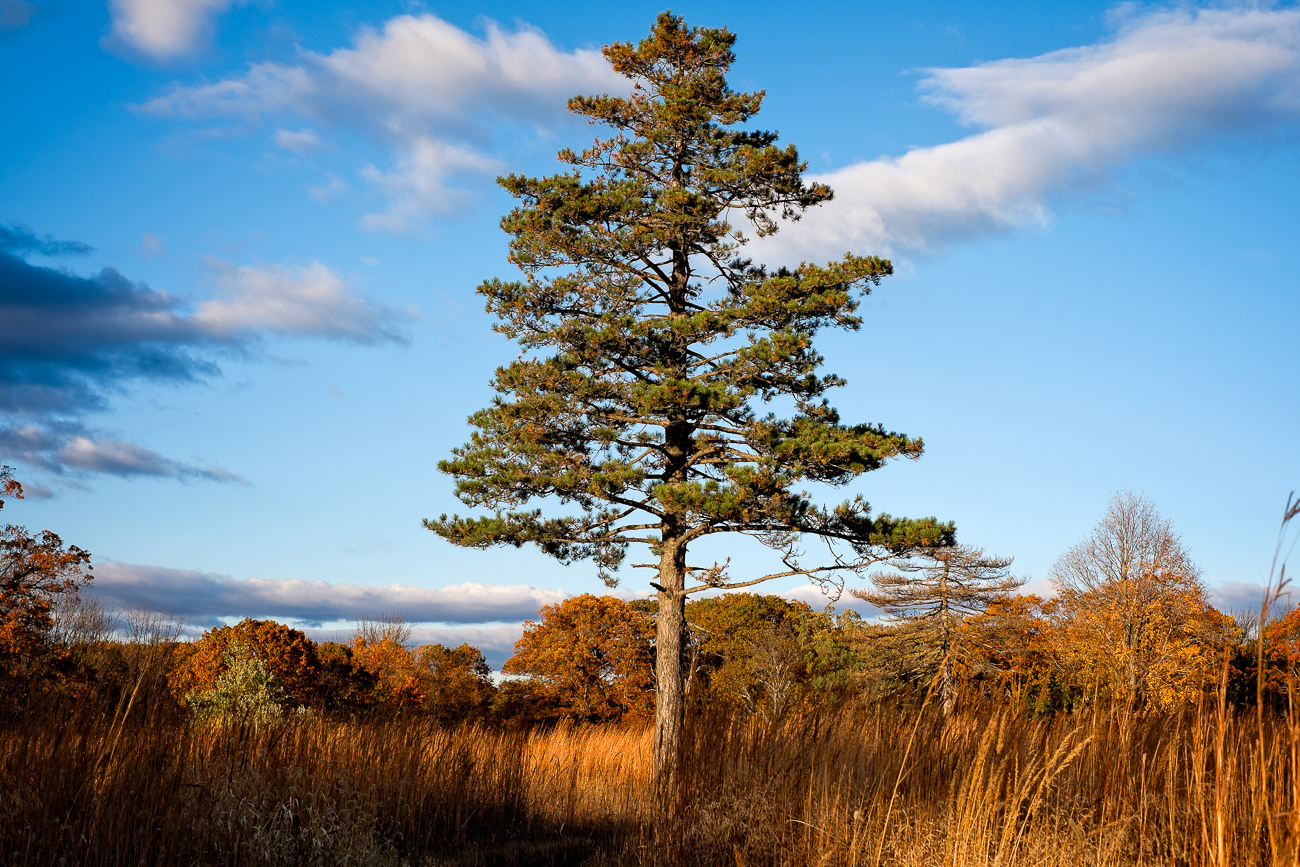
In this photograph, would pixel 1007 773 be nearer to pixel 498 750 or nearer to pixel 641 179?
pixel 498 750

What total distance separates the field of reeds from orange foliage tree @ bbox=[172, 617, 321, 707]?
23872 millimetres

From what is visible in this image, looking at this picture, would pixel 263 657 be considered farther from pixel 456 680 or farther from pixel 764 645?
pixel 764 645

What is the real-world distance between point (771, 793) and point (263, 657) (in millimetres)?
28180

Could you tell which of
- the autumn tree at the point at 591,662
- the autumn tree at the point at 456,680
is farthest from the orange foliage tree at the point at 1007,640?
the autumn tree at the point at 456,680

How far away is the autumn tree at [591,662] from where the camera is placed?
38.0 meters

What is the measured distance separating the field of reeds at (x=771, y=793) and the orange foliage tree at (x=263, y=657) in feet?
78.3

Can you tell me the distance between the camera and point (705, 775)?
6.05 metres

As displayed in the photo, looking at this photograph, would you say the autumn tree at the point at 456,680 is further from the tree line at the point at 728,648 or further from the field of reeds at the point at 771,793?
the field of reeds at the point at 771,793

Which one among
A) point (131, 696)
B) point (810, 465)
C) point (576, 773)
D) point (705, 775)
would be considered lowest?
point (576, 773)

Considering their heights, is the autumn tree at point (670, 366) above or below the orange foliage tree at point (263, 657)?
above

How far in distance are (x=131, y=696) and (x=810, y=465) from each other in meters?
10.5

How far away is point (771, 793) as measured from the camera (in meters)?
5.66

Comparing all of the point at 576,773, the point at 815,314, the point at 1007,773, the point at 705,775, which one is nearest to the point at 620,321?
the point at 815,314

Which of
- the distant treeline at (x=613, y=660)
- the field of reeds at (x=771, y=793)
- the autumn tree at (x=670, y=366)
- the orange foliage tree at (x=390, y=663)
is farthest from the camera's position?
the orange foliage tree at (x=390, y=663)
